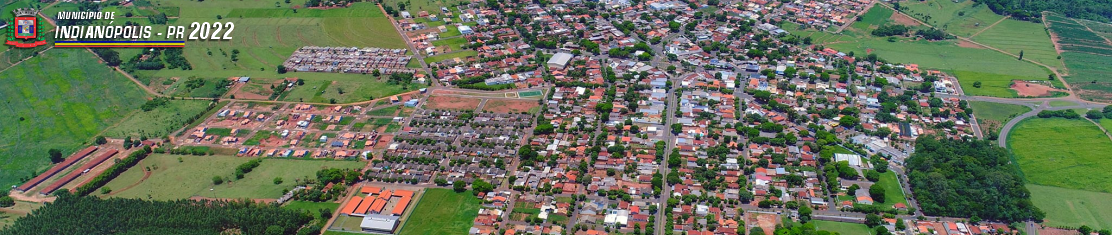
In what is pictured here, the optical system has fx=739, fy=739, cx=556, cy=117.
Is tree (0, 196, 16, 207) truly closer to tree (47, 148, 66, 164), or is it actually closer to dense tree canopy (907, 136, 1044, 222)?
tree (47, 148, 66, 164)

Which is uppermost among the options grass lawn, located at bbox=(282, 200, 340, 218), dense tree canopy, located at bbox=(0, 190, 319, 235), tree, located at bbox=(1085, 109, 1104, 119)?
dense tree canopy, located at bbox=(0, 190, 319, 235)

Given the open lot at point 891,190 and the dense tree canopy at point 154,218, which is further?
the open lot at point 891,190

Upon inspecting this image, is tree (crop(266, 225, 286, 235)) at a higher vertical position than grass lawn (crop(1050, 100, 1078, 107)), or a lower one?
higher

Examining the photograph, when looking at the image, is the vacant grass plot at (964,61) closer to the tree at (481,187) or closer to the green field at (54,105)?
the tree at (481,187)

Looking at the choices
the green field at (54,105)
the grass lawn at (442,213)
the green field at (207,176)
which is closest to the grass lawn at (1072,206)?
the grass lawn at (442,213)

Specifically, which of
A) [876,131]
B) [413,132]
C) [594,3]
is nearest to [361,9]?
[594,3]

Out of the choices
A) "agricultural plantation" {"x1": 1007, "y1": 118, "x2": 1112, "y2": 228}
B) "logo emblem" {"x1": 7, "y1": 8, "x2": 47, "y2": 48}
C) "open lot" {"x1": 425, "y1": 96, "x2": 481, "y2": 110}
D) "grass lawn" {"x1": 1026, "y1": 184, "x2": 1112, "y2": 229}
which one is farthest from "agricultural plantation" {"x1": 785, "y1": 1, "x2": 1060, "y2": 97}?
"logo emblem" {"x1": 7, "y1": 8, "x2": 47, "y2": 48}
